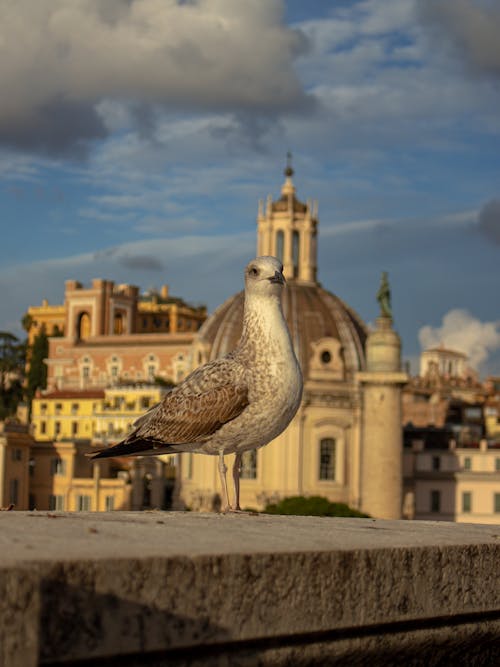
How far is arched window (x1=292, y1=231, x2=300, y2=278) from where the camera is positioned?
9112cm

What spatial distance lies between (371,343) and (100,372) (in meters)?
48.4

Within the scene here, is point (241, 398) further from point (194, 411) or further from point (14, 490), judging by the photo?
point (14, 490)

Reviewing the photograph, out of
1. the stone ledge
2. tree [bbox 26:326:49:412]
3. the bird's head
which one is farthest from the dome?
the stone ledge

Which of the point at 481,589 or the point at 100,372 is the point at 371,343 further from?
the point at 481,589

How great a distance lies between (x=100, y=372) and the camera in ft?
417

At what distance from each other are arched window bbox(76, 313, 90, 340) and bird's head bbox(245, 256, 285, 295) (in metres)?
131

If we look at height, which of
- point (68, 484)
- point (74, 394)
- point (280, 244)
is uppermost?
point (280, 244)

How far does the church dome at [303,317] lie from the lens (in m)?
85.5

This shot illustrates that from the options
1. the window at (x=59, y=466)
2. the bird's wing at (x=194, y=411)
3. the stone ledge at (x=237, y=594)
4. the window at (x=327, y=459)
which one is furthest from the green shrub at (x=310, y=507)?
the stone ledge at (x=237, y=594)

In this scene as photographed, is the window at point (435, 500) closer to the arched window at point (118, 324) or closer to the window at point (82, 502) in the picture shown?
the window at point (82, 502)

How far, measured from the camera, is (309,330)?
283 ft

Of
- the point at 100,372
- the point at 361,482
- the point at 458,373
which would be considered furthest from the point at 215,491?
the point at 458,373

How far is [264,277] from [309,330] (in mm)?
78846

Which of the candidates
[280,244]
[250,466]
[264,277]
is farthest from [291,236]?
[264,277]
